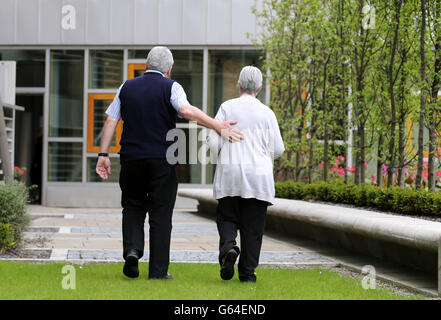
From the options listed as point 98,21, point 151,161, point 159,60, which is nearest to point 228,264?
point 151,161

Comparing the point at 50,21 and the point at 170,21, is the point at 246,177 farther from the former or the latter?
the point at 50,21

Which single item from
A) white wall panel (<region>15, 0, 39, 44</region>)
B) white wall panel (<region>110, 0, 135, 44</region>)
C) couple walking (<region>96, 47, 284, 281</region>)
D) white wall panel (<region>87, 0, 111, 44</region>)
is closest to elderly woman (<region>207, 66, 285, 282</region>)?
couple walking (<region>96, 47, 284, 281</region>)

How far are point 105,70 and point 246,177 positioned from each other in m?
13.7

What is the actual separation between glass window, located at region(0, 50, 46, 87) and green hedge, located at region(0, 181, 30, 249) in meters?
11.1

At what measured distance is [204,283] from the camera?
5980mm

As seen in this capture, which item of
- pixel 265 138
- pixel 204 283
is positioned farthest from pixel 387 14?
pixel 204 283

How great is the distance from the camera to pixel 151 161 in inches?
238

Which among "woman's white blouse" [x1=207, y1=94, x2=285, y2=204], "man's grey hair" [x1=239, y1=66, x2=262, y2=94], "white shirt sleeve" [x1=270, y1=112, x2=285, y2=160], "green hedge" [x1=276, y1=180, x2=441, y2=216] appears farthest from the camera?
"green hedge" [x1=276, y1=180, x2=441, y2=216]

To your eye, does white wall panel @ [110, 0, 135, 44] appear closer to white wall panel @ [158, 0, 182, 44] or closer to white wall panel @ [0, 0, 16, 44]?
white wall panel @ [158, 0, 182, 44]

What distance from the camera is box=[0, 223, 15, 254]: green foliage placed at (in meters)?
7.83

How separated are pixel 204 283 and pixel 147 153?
1.12 meters
